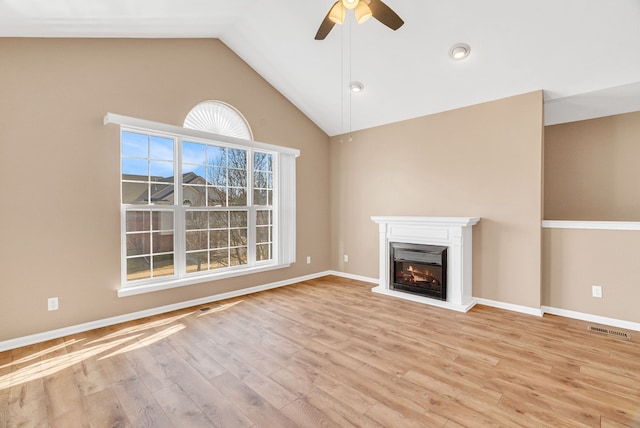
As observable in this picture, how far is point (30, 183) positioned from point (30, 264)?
76 cm

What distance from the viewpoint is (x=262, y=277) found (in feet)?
15.4

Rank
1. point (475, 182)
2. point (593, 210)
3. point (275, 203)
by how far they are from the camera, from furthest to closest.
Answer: point (275, 203)
point (593, 210)
point (475, 182)

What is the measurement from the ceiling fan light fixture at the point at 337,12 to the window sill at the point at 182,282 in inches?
129

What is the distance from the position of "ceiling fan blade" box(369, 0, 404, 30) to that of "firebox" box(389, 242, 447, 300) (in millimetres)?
2688

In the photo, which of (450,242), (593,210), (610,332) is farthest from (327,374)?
(593,210)

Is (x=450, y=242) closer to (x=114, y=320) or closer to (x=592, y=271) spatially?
(x=592, y=271)

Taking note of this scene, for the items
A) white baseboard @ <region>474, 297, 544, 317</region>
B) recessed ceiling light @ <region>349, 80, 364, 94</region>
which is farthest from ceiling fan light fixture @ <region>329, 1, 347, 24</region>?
white baseboard @ <region>474, 297, 544, 317</region>

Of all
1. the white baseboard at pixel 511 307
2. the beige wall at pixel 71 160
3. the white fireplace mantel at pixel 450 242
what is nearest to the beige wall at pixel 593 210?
the white baseboard at pixel 511 307

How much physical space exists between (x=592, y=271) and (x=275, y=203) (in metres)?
4.14

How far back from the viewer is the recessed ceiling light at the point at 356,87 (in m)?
4.26

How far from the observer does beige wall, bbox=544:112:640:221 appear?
3844mm

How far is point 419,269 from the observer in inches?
163

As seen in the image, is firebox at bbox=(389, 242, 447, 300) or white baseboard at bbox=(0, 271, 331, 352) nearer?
white baseboard at bbox=(0, 271, 331, 352)

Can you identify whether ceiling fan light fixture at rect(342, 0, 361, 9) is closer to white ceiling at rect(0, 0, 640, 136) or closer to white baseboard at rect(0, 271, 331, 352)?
white ceiling at rect(0, 0, 640, 136)
